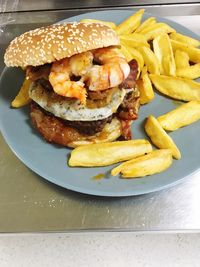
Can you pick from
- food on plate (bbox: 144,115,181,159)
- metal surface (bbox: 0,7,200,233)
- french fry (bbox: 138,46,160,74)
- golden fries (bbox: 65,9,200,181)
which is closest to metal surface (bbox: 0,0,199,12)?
golden fries (bbox: 65,9,200,181)

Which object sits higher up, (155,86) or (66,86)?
(66,86)

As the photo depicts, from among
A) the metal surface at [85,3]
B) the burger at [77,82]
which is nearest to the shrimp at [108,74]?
the burger at [77,82]

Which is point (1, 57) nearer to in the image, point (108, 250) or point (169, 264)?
point (108, 250)

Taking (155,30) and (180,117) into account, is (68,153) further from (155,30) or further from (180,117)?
(155,30)

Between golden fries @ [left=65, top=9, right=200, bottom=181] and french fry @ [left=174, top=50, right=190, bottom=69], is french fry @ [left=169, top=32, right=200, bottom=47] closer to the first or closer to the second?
golden fries @ [left=65, top=9, right=200, bottom=181]

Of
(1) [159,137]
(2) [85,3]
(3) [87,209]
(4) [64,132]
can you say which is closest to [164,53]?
(1) [159,137]
